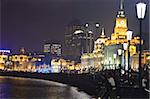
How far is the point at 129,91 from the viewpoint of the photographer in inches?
466

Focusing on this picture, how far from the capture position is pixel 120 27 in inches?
3718

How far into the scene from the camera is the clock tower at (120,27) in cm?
9250

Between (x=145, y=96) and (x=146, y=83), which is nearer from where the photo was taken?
(x=145, y=96)

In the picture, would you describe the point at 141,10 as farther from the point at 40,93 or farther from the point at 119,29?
the point at 119,29

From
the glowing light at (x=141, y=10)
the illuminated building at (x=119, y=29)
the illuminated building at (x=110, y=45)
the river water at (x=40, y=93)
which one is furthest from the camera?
the illuminated building at (x=119, y=29)

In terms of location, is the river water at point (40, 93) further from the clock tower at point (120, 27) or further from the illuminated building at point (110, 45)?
the clock tower at point (120, 27)

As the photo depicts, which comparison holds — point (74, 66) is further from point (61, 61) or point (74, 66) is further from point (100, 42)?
point (100, 42)

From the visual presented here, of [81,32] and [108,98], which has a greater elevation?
[81,32]

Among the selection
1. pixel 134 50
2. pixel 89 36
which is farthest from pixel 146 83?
pixel 89 36

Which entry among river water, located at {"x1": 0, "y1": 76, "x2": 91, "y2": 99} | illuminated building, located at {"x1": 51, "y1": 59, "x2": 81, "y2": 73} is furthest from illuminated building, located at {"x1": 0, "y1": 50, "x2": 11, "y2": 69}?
river water, located at {"x1": 0, "y1": 76, "x2": 91, "y2": 99}

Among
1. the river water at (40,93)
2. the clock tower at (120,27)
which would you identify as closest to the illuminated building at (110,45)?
the clock tower at (120,27)

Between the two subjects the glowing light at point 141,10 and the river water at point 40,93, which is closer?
the glowing light at point 141,10

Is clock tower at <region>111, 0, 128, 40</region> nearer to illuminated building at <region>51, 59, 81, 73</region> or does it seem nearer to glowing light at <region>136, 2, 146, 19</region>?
illuminated building at <region>51, 59, 81, 73</region>

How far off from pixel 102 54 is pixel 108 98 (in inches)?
3269
